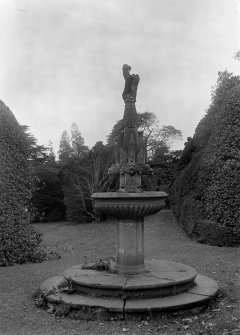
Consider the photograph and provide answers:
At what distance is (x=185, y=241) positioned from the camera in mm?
14062

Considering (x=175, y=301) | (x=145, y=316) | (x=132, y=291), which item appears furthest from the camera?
(x=132, y=291)

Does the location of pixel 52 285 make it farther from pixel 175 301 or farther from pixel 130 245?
pixel 175 301

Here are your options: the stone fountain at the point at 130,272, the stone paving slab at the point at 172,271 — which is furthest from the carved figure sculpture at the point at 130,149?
the stone paving slab at the point at 172,271

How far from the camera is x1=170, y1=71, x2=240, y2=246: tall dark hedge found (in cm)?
1232

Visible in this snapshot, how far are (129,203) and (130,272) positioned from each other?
137cm

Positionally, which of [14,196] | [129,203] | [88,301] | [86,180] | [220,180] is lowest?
[88,301]

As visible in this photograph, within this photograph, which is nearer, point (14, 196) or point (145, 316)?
point (145, 316)

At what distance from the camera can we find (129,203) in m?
6.88

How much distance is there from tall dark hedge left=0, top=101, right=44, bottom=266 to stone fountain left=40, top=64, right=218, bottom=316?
11.5 ft

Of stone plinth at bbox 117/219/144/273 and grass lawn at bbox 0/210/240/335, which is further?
stone plinth at bbox 117/219/144/273

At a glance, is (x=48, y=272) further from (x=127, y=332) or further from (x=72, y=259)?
(x=127, y=332)

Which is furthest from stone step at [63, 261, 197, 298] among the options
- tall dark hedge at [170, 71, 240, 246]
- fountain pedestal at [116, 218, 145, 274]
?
tall dark hedge at [170, 71, 240, 246]

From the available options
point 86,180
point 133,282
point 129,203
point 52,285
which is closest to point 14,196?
point 52,285

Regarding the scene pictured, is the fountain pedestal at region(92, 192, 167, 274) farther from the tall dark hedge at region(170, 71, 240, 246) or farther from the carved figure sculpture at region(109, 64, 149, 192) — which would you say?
the tall dark hedge at region(170, 71, 240, 246)
